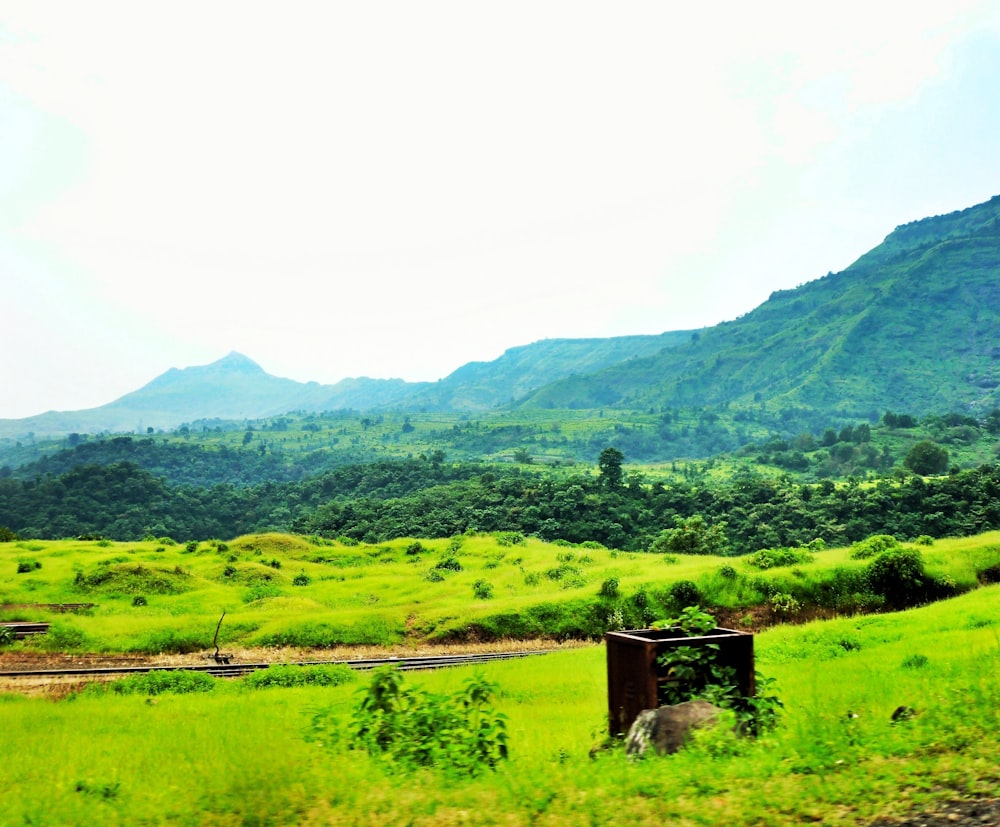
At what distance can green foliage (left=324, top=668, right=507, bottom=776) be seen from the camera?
9992 millimetres

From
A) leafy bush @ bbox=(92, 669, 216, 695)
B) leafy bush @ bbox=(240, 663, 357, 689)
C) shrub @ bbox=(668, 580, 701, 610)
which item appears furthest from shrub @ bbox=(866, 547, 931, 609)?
leafy bush @ bbox=(92, 669, 216, 695)

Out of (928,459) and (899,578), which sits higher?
(928,459)

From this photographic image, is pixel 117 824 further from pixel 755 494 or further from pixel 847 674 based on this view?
pixel 755 494

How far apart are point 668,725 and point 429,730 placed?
138 inches

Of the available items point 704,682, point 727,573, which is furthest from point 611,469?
point 704,682

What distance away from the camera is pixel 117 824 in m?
7.93

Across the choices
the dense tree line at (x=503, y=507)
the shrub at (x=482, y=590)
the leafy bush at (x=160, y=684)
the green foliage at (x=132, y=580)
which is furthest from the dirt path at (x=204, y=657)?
the dense tree line at (x=503, y=507)

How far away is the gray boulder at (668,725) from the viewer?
980cm

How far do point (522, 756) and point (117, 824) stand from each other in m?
5.57

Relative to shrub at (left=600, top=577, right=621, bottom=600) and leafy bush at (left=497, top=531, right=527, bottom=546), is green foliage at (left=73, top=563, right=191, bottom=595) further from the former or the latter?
shrub at (left=600, top=577, right=621, bottom=600)

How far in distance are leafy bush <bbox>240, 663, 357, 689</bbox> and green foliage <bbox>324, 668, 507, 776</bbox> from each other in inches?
596

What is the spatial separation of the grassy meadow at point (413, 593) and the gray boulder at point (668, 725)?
101 ft

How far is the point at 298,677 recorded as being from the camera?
27141 mm

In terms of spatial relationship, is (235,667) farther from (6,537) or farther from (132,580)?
(6,537)
